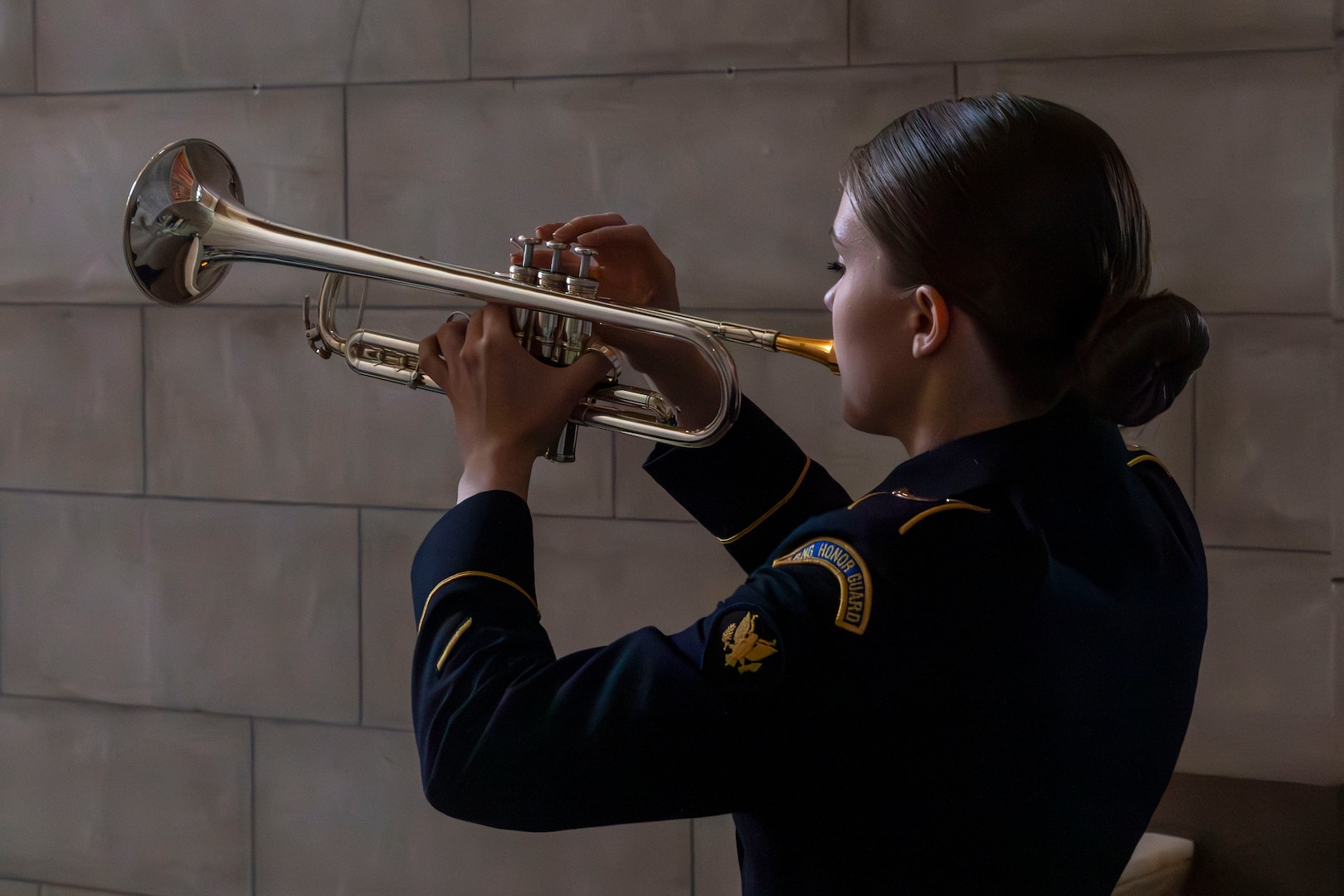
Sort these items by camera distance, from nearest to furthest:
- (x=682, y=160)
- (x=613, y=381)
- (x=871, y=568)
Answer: (x=871, y=568)
(x=613, y=381)
(x=682, y=160)

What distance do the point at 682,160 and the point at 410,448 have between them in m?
0.57

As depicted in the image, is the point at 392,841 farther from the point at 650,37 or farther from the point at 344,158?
the point at 650,37

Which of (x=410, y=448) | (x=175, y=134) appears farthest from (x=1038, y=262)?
(x=175, y=134)

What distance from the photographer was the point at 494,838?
169cm

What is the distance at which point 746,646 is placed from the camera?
25.4 inches

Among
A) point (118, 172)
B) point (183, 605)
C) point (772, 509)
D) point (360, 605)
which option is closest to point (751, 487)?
point (772, 509)

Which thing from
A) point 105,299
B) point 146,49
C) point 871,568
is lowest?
point 871,568

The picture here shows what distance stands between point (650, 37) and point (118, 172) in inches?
33.8

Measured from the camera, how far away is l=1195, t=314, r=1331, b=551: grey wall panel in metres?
1.40

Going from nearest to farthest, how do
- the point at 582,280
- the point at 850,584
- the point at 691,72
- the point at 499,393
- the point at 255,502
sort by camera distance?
the point at 850,584, the point at 499,393, the point at 582,280, the point at 691,72, the point at 255,502

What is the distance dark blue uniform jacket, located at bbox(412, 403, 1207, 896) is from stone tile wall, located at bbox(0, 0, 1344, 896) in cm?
79

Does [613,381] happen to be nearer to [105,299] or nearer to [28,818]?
[105,299]

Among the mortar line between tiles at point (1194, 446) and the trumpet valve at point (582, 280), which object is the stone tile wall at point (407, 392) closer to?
the mortar line between tiles at point (1194, 446)

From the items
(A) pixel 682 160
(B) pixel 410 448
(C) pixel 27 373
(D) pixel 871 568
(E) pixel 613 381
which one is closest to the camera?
(D) pixel 871 568
